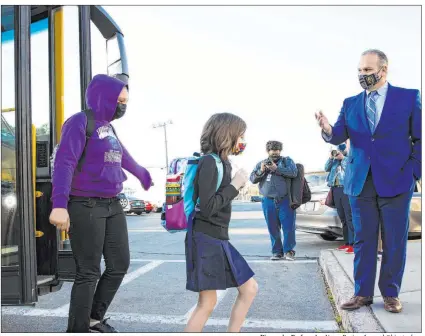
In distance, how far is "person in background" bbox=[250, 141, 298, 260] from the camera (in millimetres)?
6766

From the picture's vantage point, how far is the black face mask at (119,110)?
3.22m

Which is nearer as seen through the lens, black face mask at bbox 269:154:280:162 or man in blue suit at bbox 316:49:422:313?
man in blue suit at bbox 316:49:422:313

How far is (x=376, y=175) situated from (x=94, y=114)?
199 centimetres

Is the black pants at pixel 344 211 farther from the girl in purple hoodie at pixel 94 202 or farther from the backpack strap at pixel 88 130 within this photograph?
the backpack strap at pixel 88 130

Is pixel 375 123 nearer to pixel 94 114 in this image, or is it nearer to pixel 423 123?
pixel 423 123

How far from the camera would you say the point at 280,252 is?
6.95 metres

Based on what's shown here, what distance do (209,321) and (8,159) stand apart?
76.5 inches

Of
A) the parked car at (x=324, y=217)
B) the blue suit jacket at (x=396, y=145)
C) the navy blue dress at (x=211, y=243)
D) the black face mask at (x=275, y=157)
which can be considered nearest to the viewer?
the navy blue dress at (x=211, y=243)

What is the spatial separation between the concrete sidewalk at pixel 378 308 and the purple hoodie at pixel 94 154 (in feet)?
5.91

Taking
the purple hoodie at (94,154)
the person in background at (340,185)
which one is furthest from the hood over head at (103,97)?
the person in background at (340,185)

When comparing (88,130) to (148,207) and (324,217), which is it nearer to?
(324,217)

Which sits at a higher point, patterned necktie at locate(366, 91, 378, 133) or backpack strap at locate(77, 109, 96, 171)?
patterned necktie at locate(366, 91, 378, 133)

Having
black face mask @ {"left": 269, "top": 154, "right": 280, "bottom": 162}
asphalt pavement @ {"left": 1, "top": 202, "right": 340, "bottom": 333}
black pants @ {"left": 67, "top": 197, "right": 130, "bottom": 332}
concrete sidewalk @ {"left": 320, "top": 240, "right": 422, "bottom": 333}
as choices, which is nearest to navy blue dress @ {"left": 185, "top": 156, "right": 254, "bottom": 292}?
black pants @ {"left": 67, "top": 197, "right": 130, "bottom": 332}

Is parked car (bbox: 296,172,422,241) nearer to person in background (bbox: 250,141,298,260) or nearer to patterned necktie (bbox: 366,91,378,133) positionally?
person in background (bbox: 250,141,298,260)
